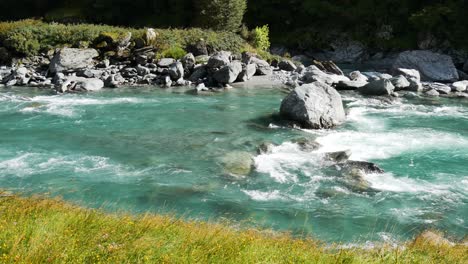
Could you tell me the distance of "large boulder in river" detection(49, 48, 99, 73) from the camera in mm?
30500

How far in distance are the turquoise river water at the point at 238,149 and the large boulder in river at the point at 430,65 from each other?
29.6ft

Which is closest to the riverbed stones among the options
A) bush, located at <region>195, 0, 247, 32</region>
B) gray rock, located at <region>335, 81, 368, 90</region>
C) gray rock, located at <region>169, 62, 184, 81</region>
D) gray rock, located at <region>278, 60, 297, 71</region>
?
gray rock, located at <region>335, 81, 368, 90</region>

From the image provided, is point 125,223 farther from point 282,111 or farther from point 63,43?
point 63,43

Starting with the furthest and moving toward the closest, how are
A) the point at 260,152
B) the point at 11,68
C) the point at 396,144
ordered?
1. the point at 11,68
2. the point at 396,144
3. the point at 260,152

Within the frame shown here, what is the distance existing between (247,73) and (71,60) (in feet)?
37.4

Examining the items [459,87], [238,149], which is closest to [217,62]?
[238,149]

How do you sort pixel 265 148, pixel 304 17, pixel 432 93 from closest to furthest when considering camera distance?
pixel 265 148 < pixel 432 93 < pixel 304 17

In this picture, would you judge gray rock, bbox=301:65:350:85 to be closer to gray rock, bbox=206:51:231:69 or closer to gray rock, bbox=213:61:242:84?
gray rock, bbox=213:61:242:84

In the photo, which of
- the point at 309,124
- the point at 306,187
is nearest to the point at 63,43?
the point at 309,124

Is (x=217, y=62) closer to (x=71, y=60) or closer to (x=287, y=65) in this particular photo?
(x=287, y=65)

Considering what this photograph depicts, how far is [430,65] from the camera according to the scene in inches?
1372

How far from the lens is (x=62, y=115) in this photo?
21.8 m

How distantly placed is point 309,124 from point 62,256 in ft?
49.5

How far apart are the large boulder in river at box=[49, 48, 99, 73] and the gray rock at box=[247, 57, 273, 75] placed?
36.0 feet
